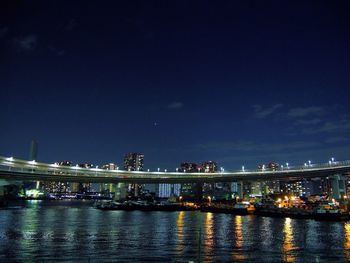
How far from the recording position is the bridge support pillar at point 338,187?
444 feet

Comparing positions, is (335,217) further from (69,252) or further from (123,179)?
(123,179)

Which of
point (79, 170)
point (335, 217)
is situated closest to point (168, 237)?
point (335, 217)

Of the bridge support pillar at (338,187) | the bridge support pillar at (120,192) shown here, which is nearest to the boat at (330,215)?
the bridge support pillar at (338,187)

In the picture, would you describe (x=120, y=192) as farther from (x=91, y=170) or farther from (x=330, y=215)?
(x=330, y=215)

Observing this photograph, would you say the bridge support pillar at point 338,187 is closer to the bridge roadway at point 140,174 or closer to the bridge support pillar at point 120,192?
the bridge roadway at point 140,174

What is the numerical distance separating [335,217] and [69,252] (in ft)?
249

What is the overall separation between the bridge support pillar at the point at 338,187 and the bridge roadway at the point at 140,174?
2.02 metres

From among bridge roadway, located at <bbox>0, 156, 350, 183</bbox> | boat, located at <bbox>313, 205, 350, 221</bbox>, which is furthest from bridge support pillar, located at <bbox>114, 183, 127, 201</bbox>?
boat, located at <bbox>313, 205, 350, 221</bbox>

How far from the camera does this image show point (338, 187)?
138 metres

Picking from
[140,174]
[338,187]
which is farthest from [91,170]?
[338,187]

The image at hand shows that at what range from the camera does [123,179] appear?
168250 mm

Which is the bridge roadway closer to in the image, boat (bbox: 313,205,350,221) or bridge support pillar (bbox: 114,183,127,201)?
bridge support pillar (bbox: 114,183,127,201)

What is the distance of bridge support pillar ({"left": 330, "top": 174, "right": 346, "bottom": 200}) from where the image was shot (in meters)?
135

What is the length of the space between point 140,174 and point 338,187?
84.3 m
